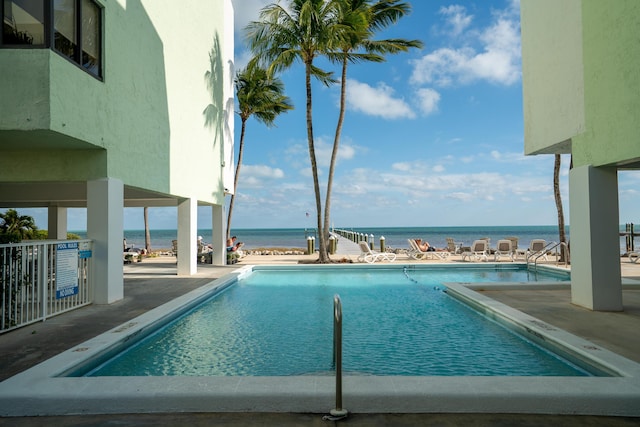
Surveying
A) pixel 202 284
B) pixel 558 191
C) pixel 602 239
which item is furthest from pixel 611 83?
pixel 558 191

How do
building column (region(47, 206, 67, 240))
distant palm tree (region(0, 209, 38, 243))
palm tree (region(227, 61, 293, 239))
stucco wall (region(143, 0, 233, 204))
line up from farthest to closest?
1. palm tree (region(227, 61, 293, 239))
2. building column (region(47, 206, 67, 240))
3. distant palm tree (region(0, 209, 38, 243))
4. stucco wall (region(143, 0, 233, 204))

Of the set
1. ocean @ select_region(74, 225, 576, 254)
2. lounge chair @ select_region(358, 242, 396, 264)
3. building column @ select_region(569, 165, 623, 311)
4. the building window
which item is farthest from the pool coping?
ocean @ select_region(74, 225, 576, 254)

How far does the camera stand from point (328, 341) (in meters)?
6.64

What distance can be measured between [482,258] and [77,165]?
50.4 feet

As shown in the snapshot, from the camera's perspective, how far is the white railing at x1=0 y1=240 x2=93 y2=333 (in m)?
6.55

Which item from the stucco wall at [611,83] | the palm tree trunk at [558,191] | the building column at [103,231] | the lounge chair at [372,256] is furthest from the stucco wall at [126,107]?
the palm tree trunk at [558,191]

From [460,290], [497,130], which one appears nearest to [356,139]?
[497,130]

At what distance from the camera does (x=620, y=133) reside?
6.77 metres

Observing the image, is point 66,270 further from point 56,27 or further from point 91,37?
point 91,37

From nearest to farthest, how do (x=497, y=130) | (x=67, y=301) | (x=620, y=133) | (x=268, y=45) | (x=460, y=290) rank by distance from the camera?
(x=620, y=133) < (x=67, y=301) < (x=460, y=290) < (x=268, y=45) < (x=497, y=130)

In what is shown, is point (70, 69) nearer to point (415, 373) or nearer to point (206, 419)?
point (206, 419)

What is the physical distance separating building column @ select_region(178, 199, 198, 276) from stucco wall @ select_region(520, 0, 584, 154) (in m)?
9.97

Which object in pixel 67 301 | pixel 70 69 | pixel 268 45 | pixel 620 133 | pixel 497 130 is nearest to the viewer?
pixel 620 133

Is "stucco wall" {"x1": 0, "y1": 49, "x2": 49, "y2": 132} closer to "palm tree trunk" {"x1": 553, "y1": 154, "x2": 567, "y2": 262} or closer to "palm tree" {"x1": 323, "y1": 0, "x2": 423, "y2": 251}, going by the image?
"palm tree" {"x1": 323, "y1": 0, "x2": 423, "y2": 251}
